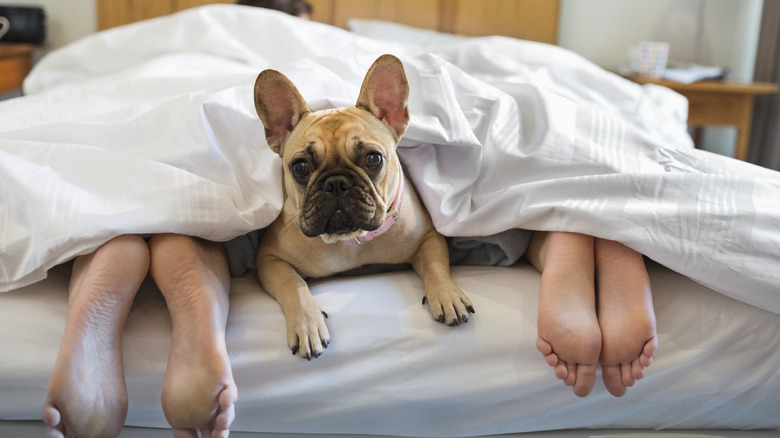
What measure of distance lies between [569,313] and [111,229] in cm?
70

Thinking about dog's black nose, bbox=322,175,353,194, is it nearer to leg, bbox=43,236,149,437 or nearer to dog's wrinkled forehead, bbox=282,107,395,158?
dog's wrinkled forehead, bbox=282,107,395,158

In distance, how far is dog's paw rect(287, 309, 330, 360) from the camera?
95 cm

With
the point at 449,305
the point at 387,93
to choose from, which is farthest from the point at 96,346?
the point at 387,93

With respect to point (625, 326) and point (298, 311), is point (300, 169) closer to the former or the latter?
point (298, 311)

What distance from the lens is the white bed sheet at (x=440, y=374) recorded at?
37.9 inches

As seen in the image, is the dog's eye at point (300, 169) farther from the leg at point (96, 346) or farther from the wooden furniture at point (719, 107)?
the wooden furniture at point (719, 107)

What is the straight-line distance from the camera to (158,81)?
5.18 feet

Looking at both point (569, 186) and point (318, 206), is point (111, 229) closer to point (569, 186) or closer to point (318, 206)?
point (318, 206)

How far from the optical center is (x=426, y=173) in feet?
4.12

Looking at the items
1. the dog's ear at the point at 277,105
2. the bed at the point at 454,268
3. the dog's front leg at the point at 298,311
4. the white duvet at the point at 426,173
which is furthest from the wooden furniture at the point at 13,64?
the dog's front leg at the point at 298,311

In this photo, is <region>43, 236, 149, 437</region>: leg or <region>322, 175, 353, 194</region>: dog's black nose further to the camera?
<region>322, 175, 353, 194</region>: dog's black nose

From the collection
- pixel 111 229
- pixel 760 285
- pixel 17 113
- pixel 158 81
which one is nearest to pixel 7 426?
pixel 111 229

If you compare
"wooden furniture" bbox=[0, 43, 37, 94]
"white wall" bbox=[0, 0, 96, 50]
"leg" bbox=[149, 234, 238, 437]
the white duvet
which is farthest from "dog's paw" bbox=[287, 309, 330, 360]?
"white wall" bbox=[0, 0, 96, 50]

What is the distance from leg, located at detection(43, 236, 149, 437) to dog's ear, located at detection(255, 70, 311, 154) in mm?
289
